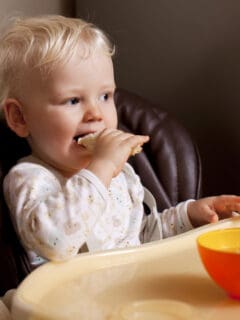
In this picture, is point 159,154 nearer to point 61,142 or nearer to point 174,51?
point 61,142

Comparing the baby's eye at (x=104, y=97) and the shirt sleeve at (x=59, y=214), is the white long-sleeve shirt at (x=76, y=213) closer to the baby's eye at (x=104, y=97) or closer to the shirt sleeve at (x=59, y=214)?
the shirt sleeve at (x=59, y=214)

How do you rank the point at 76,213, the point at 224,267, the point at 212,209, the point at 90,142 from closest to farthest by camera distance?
the point at 224,267, the point at 76,213, the point at 90,142, the point at 212,209

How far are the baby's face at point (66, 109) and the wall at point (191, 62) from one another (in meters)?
0.72

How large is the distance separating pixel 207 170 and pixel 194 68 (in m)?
0.32

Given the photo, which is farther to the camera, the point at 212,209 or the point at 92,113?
the point at 212,209

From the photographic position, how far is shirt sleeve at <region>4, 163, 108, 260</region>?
3.65 ft

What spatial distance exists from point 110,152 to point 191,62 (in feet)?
2.81

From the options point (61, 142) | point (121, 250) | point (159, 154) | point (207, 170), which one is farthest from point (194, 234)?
point (207, 170)

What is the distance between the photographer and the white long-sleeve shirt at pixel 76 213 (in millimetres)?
1120

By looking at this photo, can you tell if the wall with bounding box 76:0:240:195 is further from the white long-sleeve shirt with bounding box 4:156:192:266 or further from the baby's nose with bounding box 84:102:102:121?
the baby's nose with bounding box 84:102:102:121

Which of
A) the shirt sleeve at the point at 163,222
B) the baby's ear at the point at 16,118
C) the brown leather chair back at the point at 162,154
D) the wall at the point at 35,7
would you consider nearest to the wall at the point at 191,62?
the wall at the point at 35,7

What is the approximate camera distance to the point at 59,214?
1.13 m

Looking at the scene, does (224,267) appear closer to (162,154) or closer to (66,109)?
(66,109)

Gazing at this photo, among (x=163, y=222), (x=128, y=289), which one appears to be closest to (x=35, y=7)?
(x=163, y=222)
